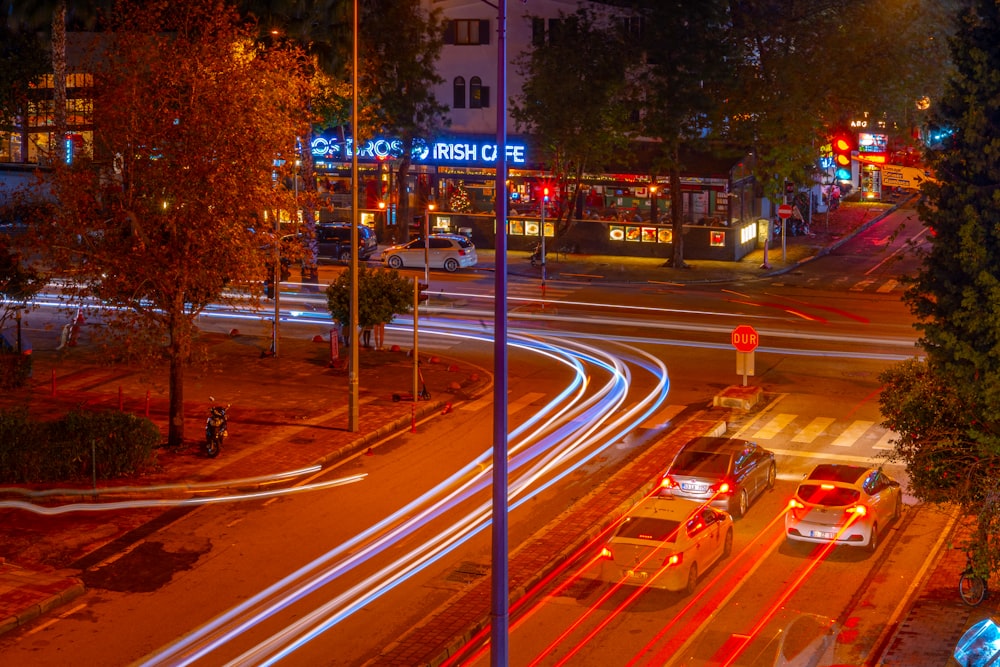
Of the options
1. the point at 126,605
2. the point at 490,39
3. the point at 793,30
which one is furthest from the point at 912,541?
the point at 490,39

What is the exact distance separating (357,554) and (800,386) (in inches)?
632

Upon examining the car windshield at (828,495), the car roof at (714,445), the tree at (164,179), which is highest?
the tree at (164,179)

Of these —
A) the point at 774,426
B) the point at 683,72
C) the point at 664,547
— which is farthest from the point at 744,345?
the point at 683,72

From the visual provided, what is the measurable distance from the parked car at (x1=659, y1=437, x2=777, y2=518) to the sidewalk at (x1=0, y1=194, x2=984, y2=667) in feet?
3.72

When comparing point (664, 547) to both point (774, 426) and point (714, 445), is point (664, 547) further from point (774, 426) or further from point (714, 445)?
point (774, 426)

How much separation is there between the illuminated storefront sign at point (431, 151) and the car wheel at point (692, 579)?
1655 inches

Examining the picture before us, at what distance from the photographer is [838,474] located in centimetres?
2092

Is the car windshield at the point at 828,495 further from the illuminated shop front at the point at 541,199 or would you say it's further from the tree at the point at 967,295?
the illuminated shop front at the point at 541,199

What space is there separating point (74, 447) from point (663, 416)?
43.8 feet

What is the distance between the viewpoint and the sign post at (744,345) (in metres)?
30.5

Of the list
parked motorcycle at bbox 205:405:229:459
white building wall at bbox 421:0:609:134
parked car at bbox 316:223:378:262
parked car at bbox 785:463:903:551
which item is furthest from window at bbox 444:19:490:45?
parked car at bbox 785:463:903:551

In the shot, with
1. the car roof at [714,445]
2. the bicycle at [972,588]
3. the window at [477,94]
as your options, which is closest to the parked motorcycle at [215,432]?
the car roof at [714,445]

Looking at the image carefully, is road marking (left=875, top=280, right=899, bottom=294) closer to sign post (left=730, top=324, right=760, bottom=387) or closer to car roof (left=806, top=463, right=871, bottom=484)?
sign post (left=730, top=324, right=760, bottom=387)

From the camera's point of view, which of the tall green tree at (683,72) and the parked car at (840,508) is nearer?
the parked car at (840,508)
